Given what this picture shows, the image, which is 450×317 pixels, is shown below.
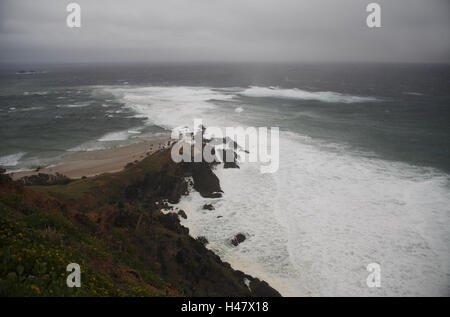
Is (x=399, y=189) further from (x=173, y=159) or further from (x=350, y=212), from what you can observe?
(x=173, y=159)

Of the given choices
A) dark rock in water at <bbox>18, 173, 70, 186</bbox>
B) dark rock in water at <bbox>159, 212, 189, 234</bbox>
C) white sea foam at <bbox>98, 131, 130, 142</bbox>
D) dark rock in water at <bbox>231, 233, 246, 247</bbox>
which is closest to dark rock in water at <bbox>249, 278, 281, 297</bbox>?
dark rock in water at <bbox>231, 233, 246, 247</bbox>

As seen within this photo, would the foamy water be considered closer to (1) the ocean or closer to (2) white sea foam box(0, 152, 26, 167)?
(1) the ocean

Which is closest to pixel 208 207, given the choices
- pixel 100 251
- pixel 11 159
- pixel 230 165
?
pixel 230 165

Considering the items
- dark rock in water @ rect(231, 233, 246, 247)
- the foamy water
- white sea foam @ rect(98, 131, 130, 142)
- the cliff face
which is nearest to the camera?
the cliff face

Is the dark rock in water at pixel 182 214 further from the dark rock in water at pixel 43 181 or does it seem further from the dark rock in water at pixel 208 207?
the dark rock in water at pixel 43 181

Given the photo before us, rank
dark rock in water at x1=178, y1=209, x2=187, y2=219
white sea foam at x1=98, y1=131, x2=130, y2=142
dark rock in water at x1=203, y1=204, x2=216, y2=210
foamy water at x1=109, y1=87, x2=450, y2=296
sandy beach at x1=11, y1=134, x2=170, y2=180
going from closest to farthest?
1. foamy water at x1=109, y1=87, x2=450, y2=296
2. dark rock in water at x1=178, y1=209, x2=187, y2=219
3. dark rock in water at x1=203, y1=204, x2=216, y2=210
4. sandy beach at x1=11, y1=134, x2=170, y2=180
5. white sea foam at x1=98, y1=131, x2=130, y2=142

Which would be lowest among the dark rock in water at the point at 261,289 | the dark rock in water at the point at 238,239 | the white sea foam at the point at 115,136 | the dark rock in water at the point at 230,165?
the dark rock in water at the point at 261,289

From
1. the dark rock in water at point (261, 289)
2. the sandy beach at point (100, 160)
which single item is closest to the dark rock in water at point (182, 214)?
the dark rock in water at point (261, 289)
